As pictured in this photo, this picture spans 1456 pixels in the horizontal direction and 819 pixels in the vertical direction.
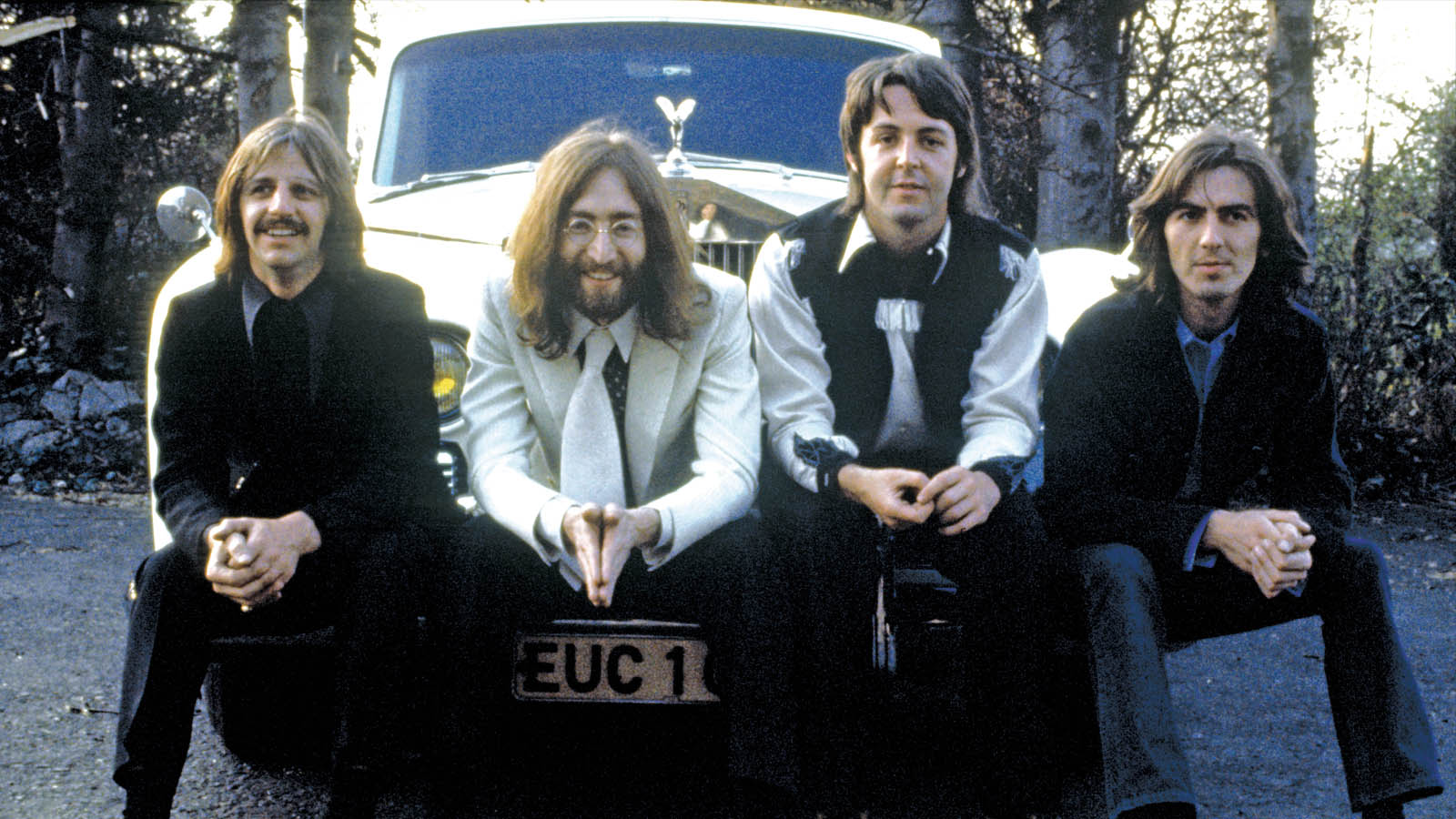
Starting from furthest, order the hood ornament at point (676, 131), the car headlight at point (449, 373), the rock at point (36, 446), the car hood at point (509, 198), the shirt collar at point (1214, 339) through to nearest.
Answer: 1. the rock at point (36, 446)
2. the hood ornament at point (676, 131)
3. the car hood at point (509, 198)
4. the car headlight at point (449, 373)
5. the shirt collar at point (1214, 339)

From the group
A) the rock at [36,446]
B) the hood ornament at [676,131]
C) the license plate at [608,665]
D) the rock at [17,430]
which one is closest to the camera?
the license plate at [608,665]

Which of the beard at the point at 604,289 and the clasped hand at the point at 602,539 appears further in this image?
the beard at the point at 604,289

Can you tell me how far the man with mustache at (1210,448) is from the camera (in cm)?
259

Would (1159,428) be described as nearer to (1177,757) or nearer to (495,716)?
(1177,757)

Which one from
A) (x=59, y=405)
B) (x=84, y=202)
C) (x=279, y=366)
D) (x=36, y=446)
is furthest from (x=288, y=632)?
(x=84, y=202)

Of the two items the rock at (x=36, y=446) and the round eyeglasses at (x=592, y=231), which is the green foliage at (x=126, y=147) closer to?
the rock at (x=36, y=446)

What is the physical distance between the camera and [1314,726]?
3750mm

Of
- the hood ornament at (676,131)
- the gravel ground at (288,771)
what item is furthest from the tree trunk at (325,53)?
the hood ornament at (676,131)

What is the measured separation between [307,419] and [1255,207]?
2.16m

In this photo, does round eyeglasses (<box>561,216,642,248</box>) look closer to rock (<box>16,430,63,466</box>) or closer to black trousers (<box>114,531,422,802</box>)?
black trousers (<box>114,531,422,802</box>)

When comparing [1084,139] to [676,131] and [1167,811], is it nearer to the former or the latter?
[676,131]

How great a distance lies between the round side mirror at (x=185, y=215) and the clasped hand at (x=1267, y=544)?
2.64m

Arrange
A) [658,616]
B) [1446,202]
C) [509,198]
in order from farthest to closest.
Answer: [1446,202]
[509,198]
[658,616]

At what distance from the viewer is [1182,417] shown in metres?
2.91
